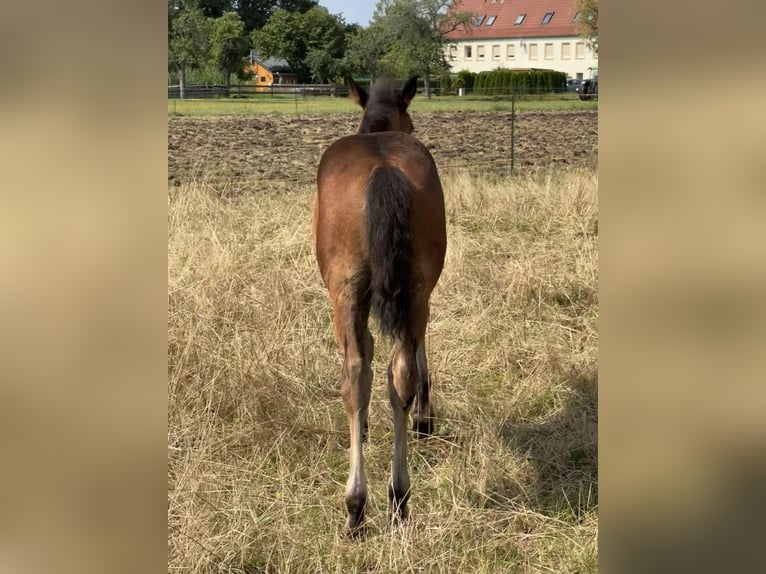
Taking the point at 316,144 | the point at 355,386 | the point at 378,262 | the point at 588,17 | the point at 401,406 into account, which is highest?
the point at 588,17

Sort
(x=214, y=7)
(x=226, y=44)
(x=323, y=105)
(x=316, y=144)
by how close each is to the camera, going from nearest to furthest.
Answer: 1. (x=316, y=144)
2. (x=323, y=105)
3. (x=226, y=44)
4. (x=214, y=7)

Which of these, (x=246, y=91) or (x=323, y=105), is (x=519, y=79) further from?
(x=323, y=105)

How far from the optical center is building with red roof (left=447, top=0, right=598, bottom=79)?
63.6m

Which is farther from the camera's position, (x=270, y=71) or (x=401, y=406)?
(x=270, y=71)

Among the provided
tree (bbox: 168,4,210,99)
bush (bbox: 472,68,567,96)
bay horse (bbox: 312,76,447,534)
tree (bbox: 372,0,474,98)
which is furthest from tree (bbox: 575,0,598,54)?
bay horse (bbox: 312,76,447,534)

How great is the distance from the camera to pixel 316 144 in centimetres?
1686

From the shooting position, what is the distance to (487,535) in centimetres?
311

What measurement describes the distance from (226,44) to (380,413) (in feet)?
139

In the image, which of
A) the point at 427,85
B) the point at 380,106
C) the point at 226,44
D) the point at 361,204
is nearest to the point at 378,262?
the point at 361,204

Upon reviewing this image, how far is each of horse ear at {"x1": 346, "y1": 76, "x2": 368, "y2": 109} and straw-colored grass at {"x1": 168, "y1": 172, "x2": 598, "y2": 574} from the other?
160 cm

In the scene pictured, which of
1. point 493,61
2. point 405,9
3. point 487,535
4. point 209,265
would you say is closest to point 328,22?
point 405,9

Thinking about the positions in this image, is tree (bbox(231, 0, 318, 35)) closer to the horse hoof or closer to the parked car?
the parked car

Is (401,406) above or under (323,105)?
under
